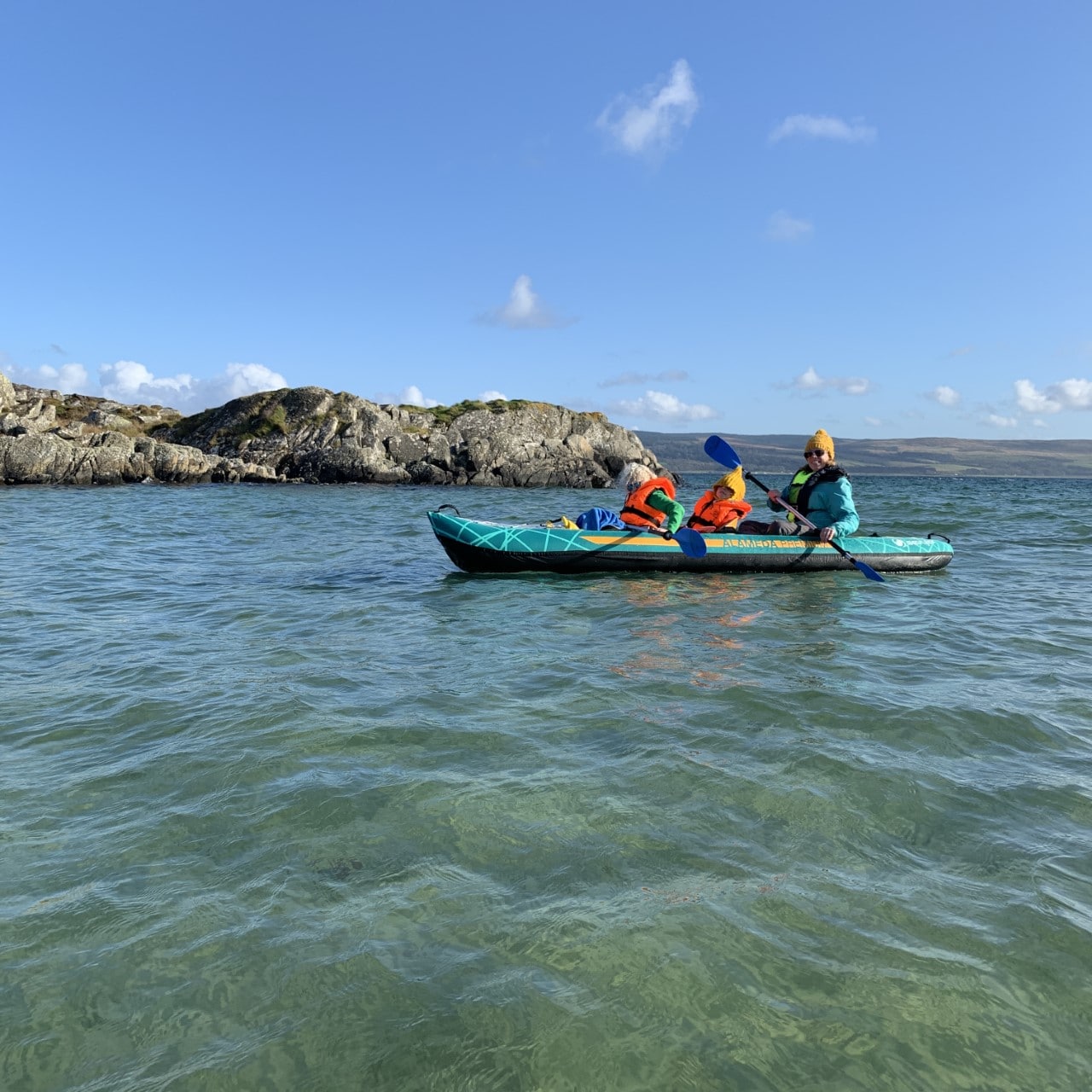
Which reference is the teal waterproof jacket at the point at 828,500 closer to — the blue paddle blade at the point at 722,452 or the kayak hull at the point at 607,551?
the kayak hull at the point at 607,551

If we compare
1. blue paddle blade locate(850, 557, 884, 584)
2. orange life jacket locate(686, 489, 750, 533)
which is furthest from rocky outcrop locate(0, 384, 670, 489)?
blue paddle blade locate(850, 557, 884, 584)

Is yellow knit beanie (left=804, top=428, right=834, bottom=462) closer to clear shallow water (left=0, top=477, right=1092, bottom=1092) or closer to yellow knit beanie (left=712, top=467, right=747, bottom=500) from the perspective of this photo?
yellow knit beanie (left=712, top=467, right=747, bottom=500)

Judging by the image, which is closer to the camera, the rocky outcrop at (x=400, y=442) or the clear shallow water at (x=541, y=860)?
the clear shallow water at (x=541, y=860)

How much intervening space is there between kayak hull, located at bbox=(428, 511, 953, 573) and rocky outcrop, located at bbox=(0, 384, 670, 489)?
1533 inches

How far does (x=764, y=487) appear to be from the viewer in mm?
14633

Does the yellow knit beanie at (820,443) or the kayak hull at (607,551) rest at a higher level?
the yellow knit beanie at (820,443)

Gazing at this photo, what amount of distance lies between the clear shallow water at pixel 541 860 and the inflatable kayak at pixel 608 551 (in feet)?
13.9

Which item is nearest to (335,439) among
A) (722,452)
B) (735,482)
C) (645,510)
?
(722,452)

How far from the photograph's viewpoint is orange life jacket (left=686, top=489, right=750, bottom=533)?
14.3 metres

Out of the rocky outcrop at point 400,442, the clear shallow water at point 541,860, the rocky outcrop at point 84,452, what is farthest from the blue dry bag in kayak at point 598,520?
the rocky outcrop at point 400,442

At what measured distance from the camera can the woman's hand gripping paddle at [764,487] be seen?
45.5 ft

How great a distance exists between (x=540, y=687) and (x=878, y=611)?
257 inches

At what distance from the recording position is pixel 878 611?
11523 millimetres

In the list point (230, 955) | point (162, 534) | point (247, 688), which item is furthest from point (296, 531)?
point (230, 955)
